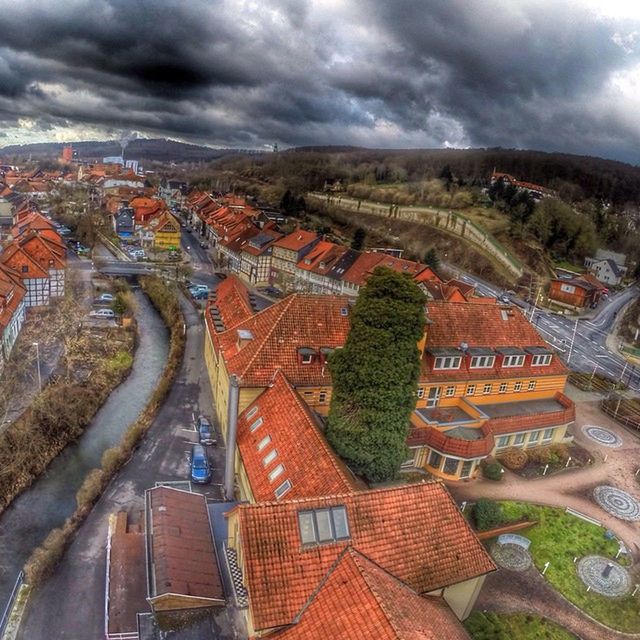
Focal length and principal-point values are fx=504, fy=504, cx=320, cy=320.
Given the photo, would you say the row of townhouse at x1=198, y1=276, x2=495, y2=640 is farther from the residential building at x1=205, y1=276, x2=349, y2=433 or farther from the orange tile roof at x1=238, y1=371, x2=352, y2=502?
the residential building at x1=205, y1=276, x2=349, y2=433

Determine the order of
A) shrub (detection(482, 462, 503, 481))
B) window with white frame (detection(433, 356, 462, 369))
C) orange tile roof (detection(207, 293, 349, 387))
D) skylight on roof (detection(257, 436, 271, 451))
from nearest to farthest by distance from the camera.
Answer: skylight on roof (detection(257, 436, 271, 451))
orange tile roof (detection(207, 293, 349, 387))
shrub (detection(482, 462, 503, 481))
window with white frame (detection(433, 356, 462, 369))

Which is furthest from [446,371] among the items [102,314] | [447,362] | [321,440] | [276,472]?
[102,314]

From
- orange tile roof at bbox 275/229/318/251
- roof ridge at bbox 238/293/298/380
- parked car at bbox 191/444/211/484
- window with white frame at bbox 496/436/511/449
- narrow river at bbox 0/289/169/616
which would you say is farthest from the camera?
orange tile roof at bbox 275/229/318/251

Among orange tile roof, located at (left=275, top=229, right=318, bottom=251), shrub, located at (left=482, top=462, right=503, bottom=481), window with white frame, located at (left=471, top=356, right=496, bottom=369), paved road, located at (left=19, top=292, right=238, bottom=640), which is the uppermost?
orange tile roof, located at (left=275, top=229, right=318, bottom=251)

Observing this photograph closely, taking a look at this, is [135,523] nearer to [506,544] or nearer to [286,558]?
[286,558]

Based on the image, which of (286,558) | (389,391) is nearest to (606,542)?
(389,391)

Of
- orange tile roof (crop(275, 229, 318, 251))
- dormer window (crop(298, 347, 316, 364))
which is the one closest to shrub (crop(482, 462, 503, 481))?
dormer window (crop(298, 347, 316, 364))

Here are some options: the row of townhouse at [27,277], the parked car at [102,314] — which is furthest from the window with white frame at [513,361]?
the parked car at [102,314]
